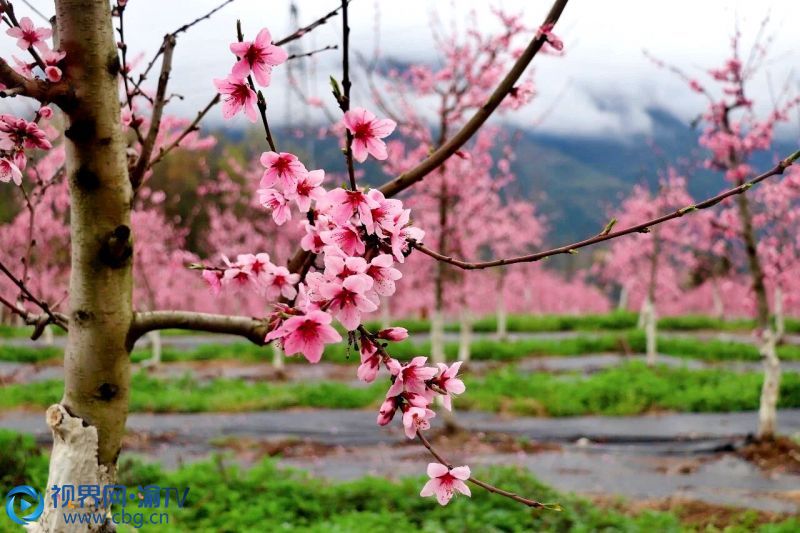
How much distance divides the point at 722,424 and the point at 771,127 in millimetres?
4681

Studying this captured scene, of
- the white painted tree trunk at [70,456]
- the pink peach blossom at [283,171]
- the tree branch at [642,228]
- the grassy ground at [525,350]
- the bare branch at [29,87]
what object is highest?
the bare branch at [29,87]

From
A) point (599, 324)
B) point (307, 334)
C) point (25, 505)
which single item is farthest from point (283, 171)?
point (599, 324)

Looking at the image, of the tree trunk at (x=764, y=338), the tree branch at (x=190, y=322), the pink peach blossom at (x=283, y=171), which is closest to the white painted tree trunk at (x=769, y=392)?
the tree trunk at (x=764, y=338)

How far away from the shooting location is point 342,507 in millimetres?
5574

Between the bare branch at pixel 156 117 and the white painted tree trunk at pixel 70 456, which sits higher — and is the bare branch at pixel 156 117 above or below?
above

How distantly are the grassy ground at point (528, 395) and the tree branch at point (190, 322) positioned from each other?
10.1 meters

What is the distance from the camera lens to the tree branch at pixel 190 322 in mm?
1992

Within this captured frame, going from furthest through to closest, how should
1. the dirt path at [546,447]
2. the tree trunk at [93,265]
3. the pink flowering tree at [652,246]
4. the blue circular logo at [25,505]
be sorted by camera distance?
1. the pink flowering tree at [652,246]
2. the dirt path at [546,447]
3. the blue circular logo at [25,505]
4. the tree trunk at [93,265]

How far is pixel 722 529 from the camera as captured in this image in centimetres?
561

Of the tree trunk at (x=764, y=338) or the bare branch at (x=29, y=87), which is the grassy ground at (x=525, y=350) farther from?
the bare branch at (x=29, y=87)

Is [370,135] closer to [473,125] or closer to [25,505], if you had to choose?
[473,125]

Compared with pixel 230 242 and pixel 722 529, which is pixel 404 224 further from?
pixel 230 242

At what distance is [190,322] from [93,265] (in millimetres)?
320

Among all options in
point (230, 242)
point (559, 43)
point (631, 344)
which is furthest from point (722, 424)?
point (230, 242)
